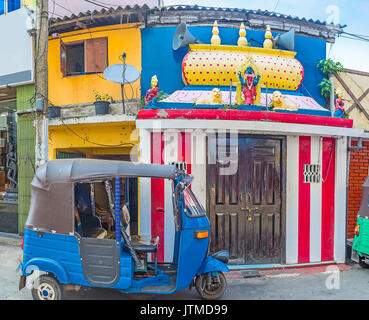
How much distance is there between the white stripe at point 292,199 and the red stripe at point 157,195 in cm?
279

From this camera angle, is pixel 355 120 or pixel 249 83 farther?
pixel 355 120

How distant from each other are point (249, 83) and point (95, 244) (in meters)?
4.69

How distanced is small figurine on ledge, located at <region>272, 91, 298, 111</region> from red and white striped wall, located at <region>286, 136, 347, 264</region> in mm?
698

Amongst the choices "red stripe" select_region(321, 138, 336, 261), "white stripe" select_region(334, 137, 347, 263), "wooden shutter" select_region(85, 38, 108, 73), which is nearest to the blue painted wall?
"wooden shutter" select_region(85, 38, 108, 73)

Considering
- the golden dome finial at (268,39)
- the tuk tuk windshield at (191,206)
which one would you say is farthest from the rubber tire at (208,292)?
the golden dome finial at (268,39)

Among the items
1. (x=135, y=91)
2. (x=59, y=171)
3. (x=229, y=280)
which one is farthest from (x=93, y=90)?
(x=229, y=280)

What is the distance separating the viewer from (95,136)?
319 inches

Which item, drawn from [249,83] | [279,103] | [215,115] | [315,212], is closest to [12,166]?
[215,115]

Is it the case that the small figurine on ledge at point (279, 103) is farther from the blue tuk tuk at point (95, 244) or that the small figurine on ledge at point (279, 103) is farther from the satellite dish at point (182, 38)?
the blue tuk tuk at point (95, 244)

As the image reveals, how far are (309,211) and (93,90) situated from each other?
6042 millimetres

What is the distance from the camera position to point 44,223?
442cm

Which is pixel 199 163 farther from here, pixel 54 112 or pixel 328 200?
pixel 54 112

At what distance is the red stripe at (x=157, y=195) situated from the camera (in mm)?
6539
